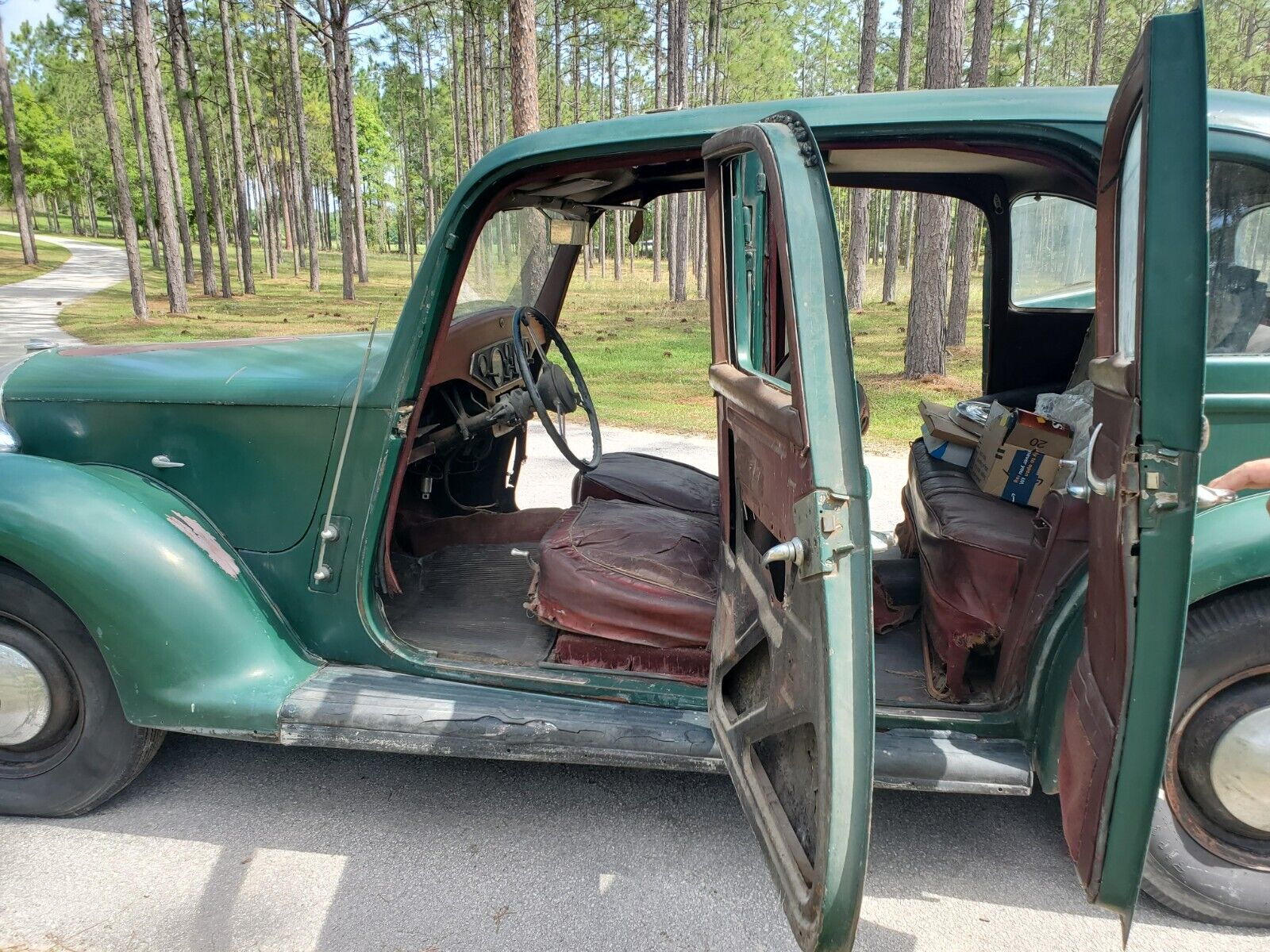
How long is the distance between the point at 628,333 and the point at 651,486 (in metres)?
12.2

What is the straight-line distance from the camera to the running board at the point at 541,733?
2098mm

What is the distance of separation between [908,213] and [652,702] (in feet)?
106

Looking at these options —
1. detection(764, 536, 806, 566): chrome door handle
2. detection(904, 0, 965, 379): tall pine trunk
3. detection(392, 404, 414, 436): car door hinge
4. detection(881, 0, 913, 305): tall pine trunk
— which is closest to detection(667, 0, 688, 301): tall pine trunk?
detection(881, 0, 913, 305): tall pine trunk

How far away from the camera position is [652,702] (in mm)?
2363

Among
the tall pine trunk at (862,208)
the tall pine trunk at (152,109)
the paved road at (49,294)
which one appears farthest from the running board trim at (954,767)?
the tall pine trunk at (152,109)

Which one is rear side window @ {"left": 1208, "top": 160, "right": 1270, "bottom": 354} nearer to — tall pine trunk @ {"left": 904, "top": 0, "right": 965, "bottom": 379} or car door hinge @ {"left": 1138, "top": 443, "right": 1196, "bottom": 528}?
car door hinge @ {"left": 1138, "top": 443, "right": 1196, "bottom": 528}

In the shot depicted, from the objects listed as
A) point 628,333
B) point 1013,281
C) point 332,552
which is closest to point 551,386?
point 332,552

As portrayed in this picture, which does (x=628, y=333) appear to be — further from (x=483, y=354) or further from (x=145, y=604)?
(x=145, y=604)

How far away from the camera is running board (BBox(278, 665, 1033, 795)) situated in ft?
6.88

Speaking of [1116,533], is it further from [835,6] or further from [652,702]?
[835,6]

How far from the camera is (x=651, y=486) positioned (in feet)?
10.9

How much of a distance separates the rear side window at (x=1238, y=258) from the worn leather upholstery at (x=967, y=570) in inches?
27.3

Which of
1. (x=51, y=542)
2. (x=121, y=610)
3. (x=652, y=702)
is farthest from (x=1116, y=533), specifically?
(x=51, y=542)

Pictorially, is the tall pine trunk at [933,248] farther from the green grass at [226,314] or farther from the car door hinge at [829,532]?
the car door hinge at [829,532]
